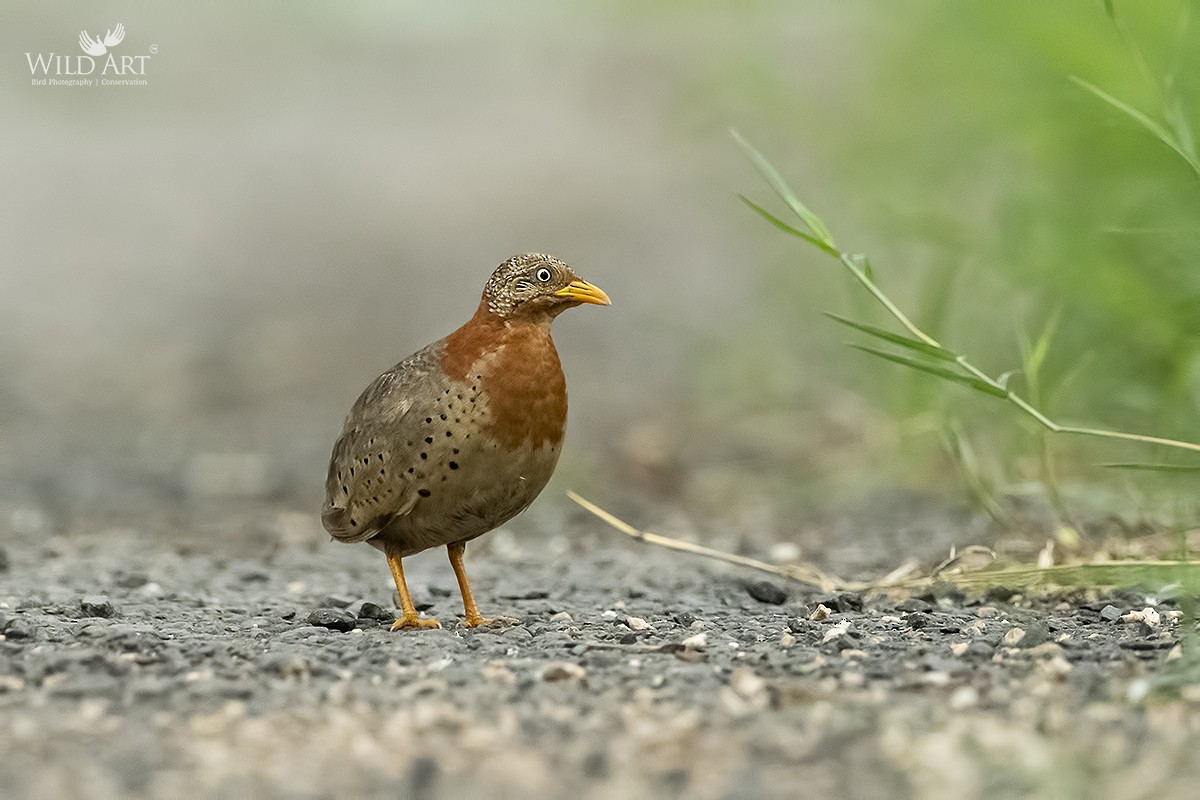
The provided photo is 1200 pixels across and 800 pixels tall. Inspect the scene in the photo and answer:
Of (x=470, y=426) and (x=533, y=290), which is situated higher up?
(x=533, y=290)

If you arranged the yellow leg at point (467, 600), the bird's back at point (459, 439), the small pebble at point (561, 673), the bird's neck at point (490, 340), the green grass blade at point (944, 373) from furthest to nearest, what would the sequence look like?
the yellow leg at point (467, 600) < the bird's neck at point (490, 340) < the bird's back at point (459, 439) < the green grass blade at point (944, 373) < the small pebble at point (561, 673)

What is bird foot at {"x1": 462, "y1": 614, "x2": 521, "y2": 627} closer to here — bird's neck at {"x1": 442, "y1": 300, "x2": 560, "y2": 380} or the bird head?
bird's neck at {"x1": 442, "y1": 300, "x2": 560, "y2": 380}

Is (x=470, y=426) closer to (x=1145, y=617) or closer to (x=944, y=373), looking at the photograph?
(x=944, y=373)

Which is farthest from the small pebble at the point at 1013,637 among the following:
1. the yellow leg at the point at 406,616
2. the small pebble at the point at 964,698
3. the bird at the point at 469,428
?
the yellow leg at the point at 406,616

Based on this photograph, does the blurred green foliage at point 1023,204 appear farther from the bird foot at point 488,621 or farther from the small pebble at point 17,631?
the small pebble at point 17,631

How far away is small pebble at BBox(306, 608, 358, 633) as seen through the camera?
15.7 ft

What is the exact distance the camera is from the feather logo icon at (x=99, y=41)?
9398 millimetres

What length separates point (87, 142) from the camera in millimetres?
19062

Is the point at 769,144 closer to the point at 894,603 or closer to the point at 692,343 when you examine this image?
the point at 692,343

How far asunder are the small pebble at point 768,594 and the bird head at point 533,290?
109 centimetres

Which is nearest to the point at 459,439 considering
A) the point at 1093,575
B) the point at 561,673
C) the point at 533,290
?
the point at 533,290

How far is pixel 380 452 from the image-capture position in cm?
478

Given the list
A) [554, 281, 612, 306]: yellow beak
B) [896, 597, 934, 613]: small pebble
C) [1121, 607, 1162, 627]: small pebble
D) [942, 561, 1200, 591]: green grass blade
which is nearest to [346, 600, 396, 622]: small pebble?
[554, 281, 612, 306]: yellow beak

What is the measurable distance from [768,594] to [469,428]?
121 centimetres
